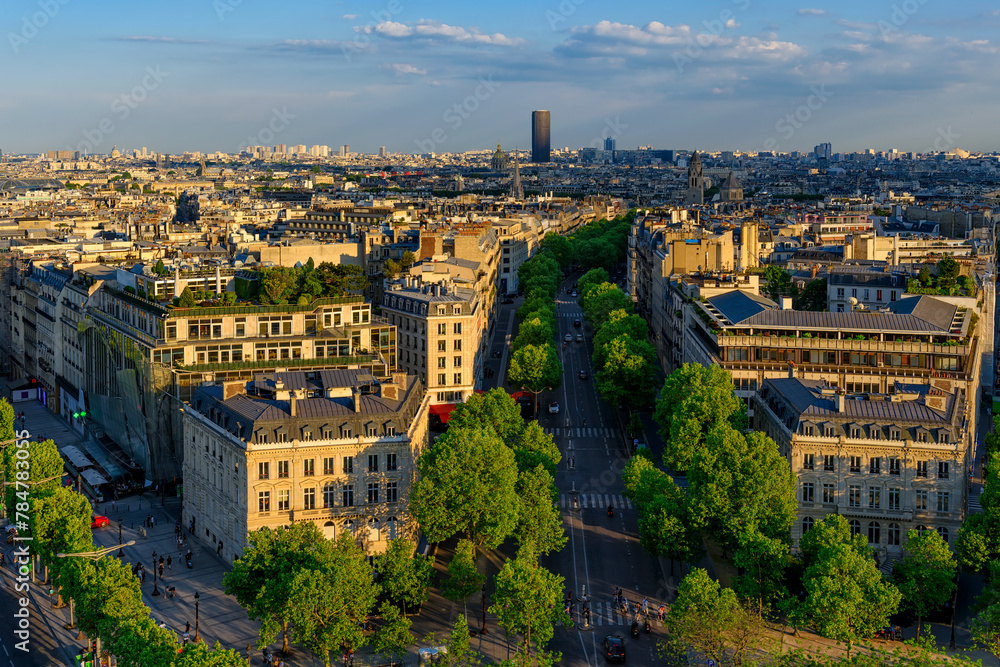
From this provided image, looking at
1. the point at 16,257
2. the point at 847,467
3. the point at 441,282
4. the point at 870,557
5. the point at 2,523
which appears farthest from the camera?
the point at 16,257

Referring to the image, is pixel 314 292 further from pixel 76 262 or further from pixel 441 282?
pixel 76 262

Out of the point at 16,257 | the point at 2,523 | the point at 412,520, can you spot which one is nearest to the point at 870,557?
the point at 412,520

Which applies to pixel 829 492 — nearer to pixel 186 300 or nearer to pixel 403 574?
pixel 403 574

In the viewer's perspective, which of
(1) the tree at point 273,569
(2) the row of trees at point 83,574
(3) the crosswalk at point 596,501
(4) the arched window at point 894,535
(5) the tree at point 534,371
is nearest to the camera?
(2) the row of trees at point 83,574

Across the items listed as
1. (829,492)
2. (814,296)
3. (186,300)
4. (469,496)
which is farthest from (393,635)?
(814,296)

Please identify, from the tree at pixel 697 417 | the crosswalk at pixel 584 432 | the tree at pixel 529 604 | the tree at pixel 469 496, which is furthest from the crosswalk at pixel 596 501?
the tree at pixel 529 604

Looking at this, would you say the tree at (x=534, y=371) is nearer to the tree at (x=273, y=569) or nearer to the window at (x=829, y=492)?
the window at (x=829, y=492)
